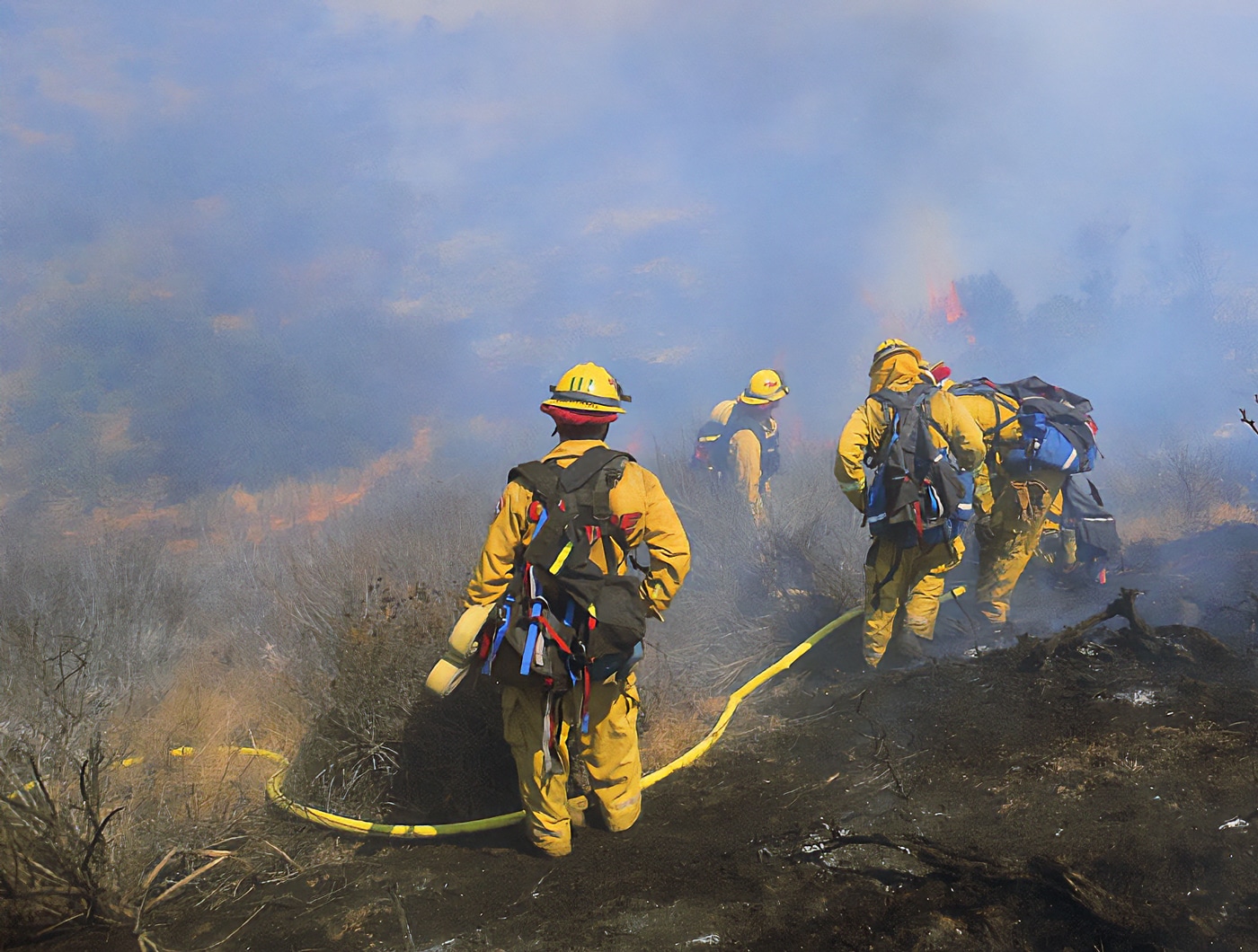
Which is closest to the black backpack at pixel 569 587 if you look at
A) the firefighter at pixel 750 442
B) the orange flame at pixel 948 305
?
the firefighter at pixel 750 442

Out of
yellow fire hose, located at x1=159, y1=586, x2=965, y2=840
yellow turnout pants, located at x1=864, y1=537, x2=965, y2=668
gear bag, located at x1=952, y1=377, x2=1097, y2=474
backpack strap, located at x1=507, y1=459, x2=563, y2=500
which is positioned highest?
backpack strap, located at x1=507, y1=459, x2=563, y2=500

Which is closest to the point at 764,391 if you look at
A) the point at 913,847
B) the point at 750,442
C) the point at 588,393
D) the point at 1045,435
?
the point at 750,442

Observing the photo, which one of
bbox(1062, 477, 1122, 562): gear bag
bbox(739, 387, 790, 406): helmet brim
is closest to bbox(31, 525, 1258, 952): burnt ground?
bbox(1062, 477, 1122, 562): gear bag

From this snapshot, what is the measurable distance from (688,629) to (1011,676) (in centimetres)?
217

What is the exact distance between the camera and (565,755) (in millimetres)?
3582

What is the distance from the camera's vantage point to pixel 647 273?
14.3 metres

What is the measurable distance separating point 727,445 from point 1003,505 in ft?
8.59

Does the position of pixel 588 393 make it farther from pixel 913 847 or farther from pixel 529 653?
pixel 913 847

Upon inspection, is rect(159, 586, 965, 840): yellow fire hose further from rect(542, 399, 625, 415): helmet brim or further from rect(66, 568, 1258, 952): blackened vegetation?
rect(542, 399, 625, 415): helmet brim

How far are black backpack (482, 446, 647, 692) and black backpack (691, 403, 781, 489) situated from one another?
4.44 meters

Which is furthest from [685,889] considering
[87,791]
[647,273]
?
[647,273]

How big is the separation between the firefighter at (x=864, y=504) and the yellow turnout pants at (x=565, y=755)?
207 cm

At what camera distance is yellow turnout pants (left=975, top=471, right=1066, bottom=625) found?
5797mm

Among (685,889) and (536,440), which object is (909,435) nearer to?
(685,889)
